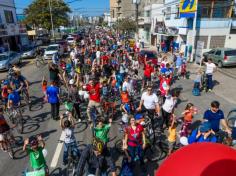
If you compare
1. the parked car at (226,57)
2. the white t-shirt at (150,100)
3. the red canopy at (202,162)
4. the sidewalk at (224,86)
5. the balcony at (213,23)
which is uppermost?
the balcony at (213,23)

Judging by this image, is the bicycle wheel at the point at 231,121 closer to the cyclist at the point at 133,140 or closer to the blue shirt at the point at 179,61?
the cyclist at the point at 133,140

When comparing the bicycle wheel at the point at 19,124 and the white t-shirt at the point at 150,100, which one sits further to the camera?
the bicycle wheel at the point at 19,124

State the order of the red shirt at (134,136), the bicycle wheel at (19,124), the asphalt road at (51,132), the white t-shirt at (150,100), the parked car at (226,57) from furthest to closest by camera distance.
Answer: the parked car at (226,57) → the bicycle wheel at (19,124) → the white t-shirt at (150,100) → the asphalt road at (51,132) → the red shirt at (134,136)

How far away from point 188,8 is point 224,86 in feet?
34.4

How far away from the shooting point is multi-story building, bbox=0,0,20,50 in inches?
1294

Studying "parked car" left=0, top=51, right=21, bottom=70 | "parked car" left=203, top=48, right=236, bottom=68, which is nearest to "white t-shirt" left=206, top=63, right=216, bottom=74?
"parked car" left=203, top=48, right=236, bottom=68

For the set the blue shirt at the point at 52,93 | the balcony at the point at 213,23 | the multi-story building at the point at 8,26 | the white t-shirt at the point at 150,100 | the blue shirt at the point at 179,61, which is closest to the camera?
the white t-shirt at the point at 150,100

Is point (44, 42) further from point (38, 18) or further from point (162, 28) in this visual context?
point (162, 28)

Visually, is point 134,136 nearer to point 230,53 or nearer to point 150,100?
point 150,100

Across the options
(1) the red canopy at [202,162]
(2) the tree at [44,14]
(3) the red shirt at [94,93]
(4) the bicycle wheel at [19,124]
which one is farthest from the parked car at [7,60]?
(2) the tree at [44,14]

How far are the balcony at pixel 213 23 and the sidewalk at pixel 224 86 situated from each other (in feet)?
20.0

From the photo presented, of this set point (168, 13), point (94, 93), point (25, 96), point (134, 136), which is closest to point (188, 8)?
point (168, 13)

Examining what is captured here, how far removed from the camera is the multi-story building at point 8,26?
32.9 m

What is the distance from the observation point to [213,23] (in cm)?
2306
